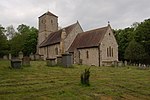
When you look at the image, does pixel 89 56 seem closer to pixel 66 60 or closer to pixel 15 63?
pixel 66 60

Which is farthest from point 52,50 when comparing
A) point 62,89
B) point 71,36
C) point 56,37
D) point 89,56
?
point 62,89

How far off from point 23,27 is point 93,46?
55.1m

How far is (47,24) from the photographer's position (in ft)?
185

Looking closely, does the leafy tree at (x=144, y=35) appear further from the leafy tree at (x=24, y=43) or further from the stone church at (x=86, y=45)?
the leafy tree at (x=24, y=43)

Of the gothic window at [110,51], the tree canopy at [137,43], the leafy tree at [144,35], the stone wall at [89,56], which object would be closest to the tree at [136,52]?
the tree canopy at [137,43]

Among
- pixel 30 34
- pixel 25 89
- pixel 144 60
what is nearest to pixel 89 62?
pixel 144 60

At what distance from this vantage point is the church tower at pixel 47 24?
184 ft

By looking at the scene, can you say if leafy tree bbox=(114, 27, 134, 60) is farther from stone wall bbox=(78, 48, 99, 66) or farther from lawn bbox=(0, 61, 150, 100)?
lawn bbox=(0, 61, 150, 100)

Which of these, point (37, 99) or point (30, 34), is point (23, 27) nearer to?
point (30, 34)

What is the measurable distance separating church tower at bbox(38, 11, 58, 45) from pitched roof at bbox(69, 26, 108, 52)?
1250 centimetres

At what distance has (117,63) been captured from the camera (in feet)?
120

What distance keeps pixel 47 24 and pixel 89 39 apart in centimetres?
1801

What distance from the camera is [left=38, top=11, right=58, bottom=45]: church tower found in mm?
56094

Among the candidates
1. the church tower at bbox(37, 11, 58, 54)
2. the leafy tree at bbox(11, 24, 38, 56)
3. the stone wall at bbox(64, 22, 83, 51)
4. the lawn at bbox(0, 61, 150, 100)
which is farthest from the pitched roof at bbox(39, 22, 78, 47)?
the lawn at bbox(0, 61, 150, 100)
